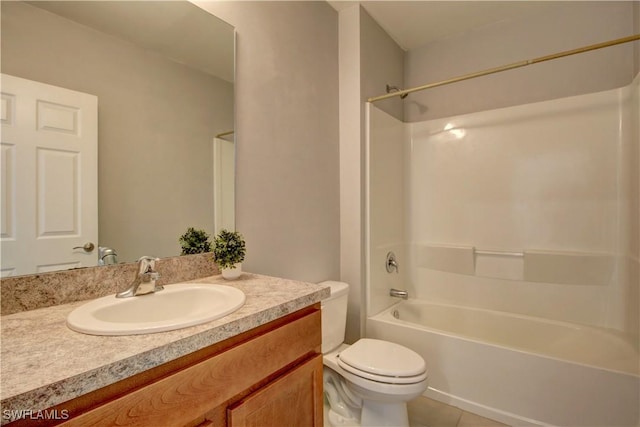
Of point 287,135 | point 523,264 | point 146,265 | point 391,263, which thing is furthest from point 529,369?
point 146,265

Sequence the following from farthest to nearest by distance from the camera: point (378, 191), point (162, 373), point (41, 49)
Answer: point (378, 191)
point (41, 49)
point (162, 373)

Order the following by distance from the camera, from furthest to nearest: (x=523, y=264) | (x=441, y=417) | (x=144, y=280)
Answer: (x=523, y=264)
(x=441, y=417)
(x=144, y=280)

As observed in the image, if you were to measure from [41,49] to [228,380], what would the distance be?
1.07 metres

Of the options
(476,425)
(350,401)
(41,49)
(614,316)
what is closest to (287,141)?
(41,49)

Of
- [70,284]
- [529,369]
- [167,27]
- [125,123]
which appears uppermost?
[167,27]

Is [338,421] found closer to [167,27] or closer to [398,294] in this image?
[398,294]

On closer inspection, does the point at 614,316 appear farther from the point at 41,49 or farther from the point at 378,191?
the point at 41,49

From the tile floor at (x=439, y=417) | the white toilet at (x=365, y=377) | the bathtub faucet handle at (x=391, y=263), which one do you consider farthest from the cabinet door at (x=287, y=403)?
the bathtub faucet handle at (x=391, y=263)

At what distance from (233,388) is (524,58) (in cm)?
273

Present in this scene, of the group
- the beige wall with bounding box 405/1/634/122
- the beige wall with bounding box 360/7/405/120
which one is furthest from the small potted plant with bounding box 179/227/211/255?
the beige wall with bounding box 405/1/634/122

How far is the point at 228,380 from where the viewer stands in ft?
2.51

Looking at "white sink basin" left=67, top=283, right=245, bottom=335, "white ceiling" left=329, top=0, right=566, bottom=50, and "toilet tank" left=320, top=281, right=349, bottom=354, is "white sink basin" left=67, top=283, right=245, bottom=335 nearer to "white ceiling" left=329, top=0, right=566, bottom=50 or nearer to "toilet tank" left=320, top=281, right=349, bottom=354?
"toilet tank" left=320, top=281, right=349, bottom=354

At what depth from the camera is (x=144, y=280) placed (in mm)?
1001

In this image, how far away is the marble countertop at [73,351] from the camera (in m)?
0.49
